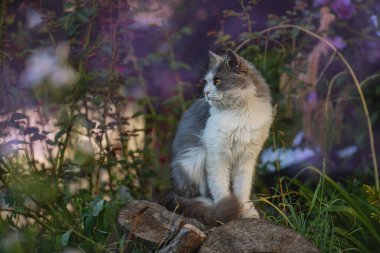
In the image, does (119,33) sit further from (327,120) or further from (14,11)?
(327,120)

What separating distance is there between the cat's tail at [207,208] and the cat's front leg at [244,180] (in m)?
0.23

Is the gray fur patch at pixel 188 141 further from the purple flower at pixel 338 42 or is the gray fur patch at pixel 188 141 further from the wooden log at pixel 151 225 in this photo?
the purple flower at pixel 338 42

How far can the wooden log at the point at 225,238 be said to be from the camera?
8.20 ft

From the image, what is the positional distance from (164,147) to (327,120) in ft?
4.29

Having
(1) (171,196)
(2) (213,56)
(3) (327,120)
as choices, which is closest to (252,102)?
→ (2) (213,56)

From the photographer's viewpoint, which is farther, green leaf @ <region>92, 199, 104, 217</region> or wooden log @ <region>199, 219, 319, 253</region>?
green leaf @ <region>92, 199, 104, 217</region>

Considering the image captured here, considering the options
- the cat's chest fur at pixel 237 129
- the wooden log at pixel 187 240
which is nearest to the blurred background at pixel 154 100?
the cat's chest fur at pixel 237 129

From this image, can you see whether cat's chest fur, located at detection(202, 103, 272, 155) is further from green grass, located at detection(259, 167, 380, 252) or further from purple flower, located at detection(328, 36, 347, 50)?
purple flower, located at detection(328, 36, 347, 50)

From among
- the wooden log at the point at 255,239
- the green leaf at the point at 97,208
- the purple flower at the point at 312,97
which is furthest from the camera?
the purple flower at the point at 312,97

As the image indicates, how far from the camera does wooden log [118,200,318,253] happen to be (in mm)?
2498

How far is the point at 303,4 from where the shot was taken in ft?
13.6

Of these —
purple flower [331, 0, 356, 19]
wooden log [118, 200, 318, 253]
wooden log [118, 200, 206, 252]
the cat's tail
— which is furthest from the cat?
purple flower [331, 0, 356, 19]

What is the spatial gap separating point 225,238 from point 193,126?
1.00 metres

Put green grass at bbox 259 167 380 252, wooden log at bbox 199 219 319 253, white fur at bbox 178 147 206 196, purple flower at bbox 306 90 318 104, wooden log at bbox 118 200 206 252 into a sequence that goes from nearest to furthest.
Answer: wooden log at bbox 199 219 319 253, wooden log at bbox 118 200 206 252, green grass at bbox 259 167 380 252, white fur at bbox 178 147 206 196, purple flower at bbox 306 90 318 104
